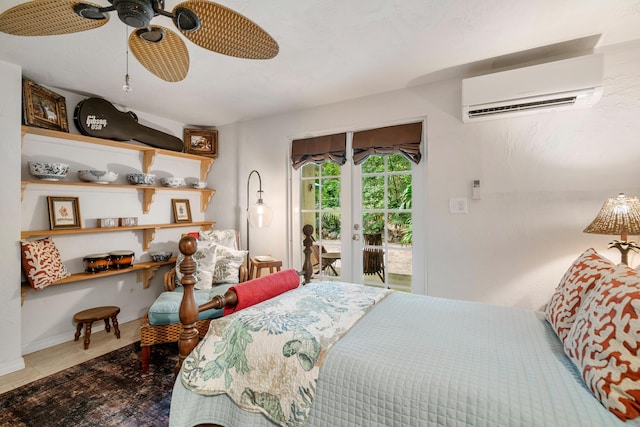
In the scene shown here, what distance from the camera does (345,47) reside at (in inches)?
82.6

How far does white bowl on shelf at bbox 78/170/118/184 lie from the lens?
9.02 feet

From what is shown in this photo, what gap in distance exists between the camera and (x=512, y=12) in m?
1.73

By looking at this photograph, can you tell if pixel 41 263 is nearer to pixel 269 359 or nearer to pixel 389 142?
pixel 269 359

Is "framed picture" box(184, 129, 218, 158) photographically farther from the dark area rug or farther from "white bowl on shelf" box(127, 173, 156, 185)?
the dark area rug

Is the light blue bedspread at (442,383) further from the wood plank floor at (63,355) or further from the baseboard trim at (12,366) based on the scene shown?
the baseboard trim at (12,366)

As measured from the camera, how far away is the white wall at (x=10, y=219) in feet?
7.26

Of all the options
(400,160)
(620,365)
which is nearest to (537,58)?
(400,160)

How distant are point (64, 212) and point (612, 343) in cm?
376

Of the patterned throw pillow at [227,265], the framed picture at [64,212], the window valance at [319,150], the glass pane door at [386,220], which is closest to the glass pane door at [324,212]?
the window valance at [319,150]

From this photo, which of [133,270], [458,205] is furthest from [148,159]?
[458,205]

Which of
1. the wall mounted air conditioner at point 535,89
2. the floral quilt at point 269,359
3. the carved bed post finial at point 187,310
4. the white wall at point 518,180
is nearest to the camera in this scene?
the floral quilt at point 269,359

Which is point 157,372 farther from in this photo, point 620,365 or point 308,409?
point 620,365

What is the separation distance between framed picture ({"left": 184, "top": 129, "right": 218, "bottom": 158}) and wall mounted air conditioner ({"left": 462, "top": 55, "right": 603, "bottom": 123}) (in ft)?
9.90

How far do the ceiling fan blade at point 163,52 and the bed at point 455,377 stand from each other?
1396 mm
